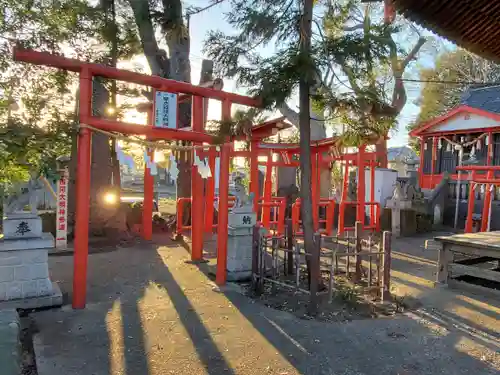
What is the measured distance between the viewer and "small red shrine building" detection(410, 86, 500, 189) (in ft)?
55.8

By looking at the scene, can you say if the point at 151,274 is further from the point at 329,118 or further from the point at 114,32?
the point at 114,32

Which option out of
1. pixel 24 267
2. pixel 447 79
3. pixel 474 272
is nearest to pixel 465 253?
pixel 474 272

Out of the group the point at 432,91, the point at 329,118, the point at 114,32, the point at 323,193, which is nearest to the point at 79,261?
the point at 329,118

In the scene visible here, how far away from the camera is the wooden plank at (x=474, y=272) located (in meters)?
6.80

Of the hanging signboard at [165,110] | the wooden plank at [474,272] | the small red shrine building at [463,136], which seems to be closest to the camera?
the hanging signboard at [165,110]

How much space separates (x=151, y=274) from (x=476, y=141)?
1507 cm

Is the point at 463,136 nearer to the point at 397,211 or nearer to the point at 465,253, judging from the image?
the point at 397,211

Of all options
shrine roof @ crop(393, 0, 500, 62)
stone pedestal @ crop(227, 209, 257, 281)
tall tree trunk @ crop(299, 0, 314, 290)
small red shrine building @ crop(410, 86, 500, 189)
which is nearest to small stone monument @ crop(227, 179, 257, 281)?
stone pedestal @ crop(227, 209, 257, 281)

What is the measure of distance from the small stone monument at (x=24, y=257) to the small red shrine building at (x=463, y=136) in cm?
1574

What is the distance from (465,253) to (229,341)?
4.76m

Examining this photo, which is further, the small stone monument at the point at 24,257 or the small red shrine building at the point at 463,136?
the small red shrine building at the point at 463,136

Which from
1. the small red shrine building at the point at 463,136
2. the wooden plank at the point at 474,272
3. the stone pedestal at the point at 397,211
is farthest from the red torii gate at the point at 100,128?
the small red shrine building at the point at 463,136

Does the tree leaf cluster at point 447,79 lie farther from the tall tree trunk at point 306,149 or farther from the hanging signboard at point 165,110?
the hanging signboard at point 165,110

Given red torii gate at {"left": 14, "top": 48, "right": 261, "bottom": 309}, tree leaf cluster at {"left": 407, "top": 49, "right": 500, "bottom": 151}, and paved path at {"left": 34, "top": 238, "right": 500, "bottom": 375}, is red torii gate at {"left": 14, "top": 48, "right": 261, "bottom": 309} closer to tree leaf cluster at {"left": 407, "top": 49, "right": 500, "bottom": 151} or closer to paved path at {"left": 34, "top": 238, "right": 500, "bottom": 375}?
paved path at {"left": 34, "top": 238, "right": 500, "bottom": 375}
